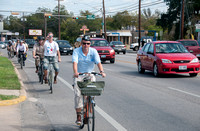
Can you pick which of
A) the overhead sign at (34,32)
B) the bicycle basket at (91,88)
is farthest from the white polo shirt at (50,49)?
the overhead sign at (34,32)

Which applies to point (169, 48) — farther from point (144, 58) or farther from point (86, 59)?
point (86, 59)

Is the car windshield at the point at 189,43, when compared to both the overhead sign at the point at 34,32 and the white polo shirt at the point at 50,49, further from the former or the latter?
the overhead sign at the point at 34,32

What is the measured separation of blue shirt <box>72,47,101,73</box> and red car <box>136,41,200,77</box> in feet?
27.7

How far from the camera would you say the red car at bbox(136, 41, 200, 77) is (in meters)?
14.2

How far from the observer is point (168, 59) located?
1424 cm

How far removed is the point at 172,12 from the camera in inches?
2398

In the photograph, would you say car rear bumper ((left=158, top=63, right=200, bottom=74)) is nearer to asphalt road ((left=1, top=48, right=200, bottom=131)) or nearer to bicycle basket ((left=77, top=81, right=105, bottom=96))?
asphalt road ((left=1, top=48, right=200, bottom=131))

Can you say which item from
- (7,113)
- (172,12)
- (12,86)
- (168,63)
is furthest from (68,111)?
(172,12)

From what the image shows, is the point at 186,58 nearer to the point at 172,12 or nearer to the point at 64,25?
the point at 172,12

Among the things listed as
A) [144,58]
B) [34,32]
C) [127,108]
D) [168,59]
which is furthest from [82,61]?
[34,32]

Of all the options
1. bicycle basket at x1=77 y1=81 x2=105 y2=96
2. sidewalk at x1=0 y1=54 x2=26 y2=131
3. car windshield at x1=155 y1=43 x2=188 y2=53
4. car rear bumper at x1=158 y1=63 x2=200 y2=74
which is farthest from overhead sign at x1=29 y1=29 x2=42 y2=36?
bicycle basket at x1=77 y1=81 x2=105 y2=96

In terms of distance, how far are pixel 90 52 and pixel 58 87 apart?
19.6ft

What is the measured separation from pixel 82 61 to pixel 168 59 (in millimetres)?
8690

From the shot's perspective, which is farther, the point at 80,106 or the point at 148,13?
the point at 148,13
